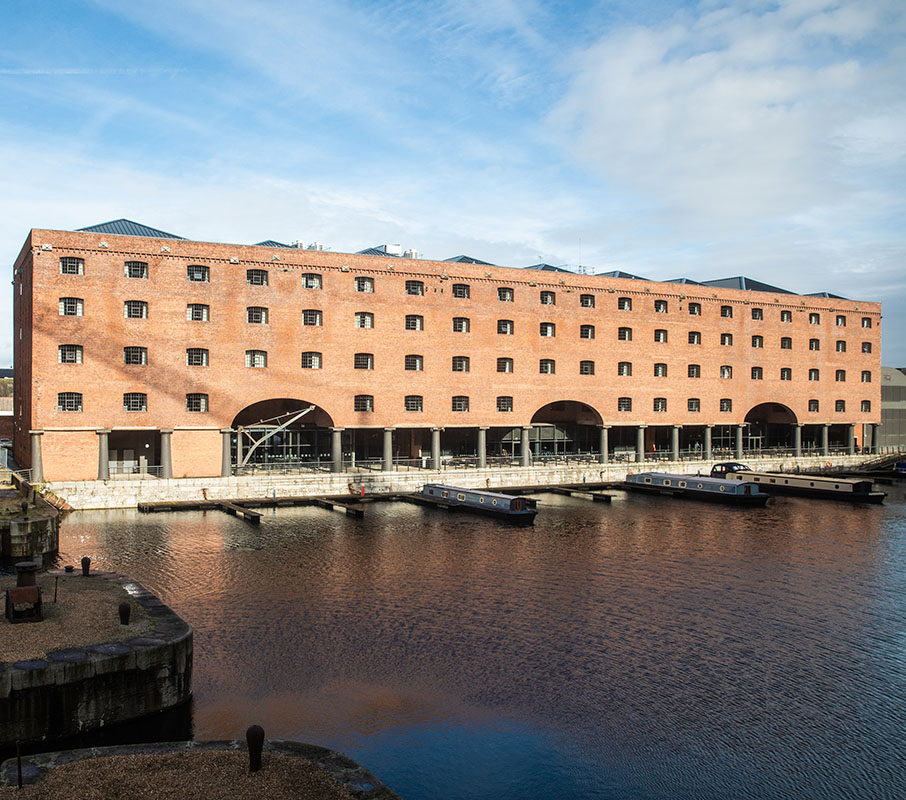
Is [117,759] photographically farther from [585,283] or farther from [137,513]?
[585,283]

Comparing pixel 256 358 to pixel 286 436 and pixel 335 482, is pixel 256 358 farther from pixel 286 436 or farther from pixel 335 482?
pixel 335 482

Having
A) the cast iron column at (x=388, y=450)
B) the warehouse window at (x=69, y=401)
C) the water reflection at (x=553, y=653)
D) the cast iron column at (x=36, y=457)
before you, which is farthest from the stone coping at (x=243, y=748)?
the cast iron column at (x=388, y=450)

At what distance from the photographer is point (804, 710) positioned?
19797 millimetres

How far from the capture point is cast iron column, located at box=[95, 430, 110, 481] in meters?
51.3

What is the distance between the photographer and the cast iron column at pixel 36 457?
4991 cm

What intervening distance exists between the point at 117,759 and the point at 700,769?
11.4 metres

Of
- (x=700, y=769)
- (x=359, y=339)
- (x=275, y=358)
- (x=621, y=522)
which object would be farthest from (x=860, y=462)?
(x=700, y=769)

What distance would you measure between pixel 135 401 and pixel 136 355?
306 cm

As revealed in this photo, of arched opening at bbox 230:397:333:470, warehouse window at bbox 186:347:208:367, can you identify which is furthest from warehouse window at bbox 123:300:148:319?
arched opening at bbox 230:397:333:470

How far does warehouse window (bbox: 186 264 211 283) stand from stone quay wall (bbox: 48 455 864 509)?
13.7m

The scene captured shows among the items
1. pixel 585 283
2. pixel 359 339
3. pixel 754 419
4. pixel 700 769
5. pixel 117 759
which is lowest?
pixel 700 769

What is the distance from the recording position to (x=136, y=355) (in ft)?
175

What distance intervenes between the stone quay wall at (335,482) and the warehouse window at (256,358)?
7826mm

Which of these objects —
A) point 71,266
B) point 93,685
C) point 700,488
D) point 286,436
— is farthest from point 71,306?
point 700,488
